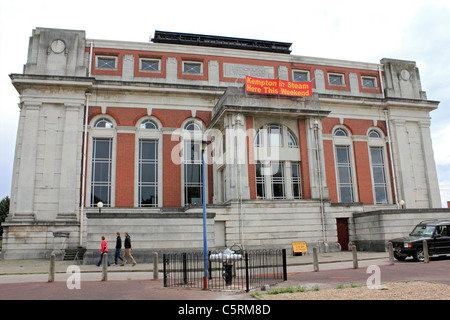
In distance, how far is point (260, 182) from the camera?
2889 centimetres

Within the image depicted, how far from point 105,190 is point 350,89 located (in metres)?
24.9

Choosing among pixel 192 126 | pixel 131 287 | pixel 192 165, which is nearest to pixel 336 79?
pixel 192 126

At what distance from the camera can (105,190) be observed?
30422mm

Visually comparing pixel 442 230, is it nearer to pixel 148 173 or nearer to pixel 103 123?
pixel 148 173

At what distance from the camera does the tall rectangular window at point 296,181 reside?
96.8ft

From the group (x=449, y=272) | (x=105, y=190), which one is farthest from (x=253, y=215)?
(x=449, y=272)

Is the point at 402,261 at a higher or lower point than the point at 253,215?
lower

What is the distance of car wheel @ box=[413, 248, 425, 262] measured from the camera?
19.2m

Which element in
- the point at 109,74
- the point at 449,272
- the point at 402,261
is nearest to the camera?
the point at 449,272

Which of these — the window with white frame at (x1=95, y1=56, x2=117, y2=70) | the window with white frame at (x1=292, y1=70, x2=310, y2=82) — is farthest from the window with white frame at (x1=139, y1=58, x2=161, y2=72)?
the window with white frame at (x1=292, y1=70, x2=310, y2=82)

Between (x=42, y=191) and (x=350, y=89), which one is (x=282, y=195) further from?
(x=42, y=191)

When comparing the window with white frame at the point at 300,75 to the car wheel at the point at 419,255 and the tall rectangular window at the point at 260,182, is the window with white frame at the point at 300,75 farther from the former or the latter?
the car wheel at the point at 419,255

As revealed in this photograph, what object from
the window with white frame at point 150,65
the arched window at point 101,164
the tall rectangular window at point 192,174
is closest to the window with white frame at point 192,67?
the window with white frame at point 150,65

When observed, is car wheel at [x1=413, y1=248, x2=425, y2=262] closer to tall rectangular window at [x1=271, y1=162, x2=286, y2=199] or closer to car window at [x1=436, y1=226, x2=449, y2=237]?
car window at [x1=436, y1=226, x2=449, y2=237]
